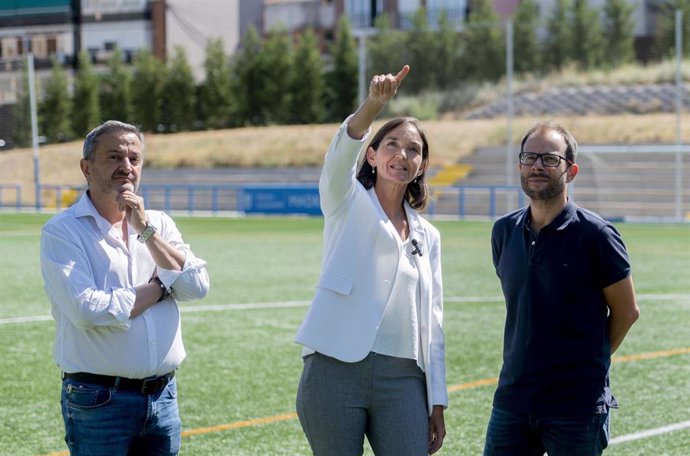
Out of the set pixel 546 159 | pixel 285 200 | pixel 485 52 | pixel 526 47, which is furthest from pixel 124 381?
pixel 526 47

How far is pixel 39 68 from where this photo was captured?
72875 millimetres

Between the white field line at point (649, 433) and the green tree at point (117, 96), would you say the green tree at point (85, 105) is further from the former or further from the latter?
the white field line at point (649, 433)

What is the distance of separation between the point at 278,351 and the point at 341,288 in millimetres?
6287

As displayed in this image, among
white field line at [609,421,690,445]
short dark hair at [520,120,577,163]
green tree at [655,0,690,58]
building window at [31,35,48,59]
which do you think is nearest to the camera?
short dark hair at [520,120,577,163]

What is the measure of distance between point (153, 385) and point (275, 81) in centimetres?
5870

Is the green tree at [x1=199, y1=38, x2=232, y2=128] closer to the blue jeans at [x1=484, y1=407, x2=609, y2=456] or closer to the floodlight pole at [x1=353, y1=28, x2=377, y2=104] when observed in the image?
the floodlight pole at [x1=353, y1=28, x2=377, y2=104]

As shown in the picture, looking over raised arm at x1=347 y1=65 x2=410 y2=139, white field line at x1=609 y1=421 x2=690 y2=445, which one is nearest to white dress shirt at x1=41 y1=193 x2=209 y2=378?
raised arm at x1=347 y1=65 x2=410 y2=139

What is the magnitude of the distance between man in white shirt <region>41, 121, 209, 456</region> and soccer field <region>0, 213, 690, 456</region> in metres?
2.60

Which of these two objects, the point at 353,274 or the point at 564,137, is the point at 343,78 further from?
the point at 353,274

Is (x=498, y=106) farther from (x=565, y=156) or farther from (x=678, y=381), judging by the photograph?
(x=565, y=156)

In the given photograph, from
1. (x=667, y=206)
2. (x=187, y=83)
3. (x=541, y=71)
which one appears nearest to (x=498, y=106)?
(x=541, y=71)

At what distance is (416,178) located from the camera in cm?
463

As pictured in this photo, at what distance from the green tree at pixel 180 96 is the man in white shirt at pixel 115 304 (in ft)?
196

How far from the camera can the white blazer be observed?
4.27 m
